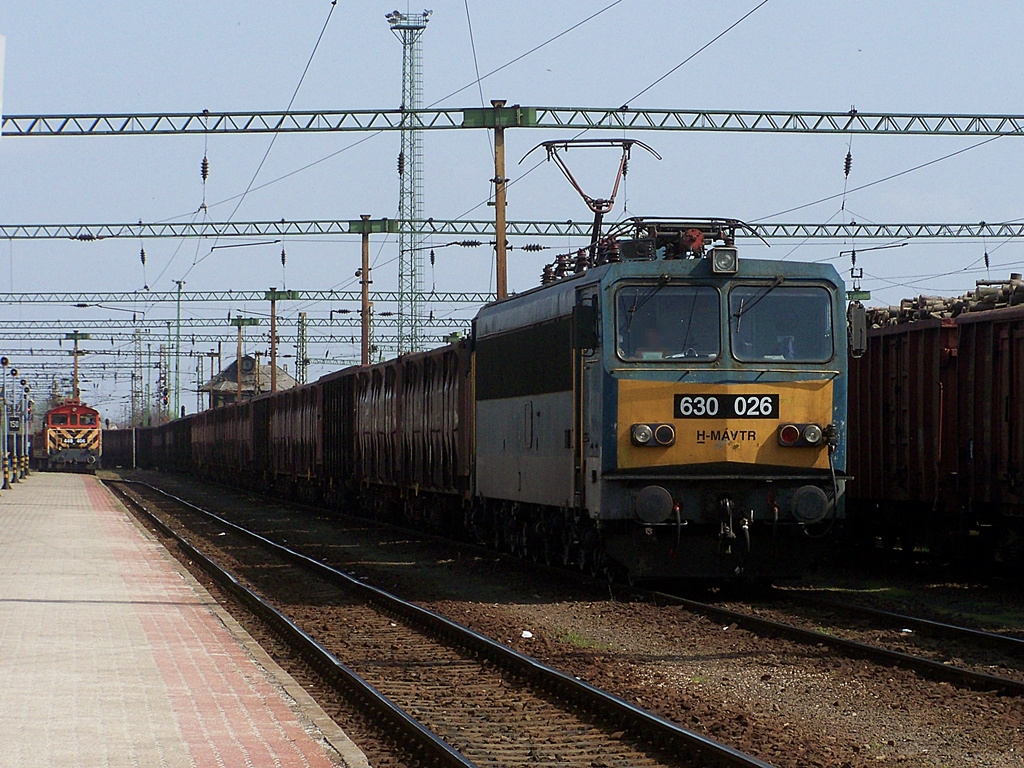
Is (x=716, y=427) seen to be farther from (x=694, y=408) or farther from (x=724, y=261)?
(x=724, y=261)

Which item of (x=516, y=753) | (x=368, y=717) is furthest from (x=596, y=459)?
(x=516, y=753)

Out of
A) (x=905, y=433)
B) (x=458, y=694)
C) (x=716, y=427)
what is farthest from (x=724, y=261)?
(x=458, y=694)

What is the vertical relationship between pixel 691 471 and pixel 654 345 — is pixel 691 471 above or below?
below

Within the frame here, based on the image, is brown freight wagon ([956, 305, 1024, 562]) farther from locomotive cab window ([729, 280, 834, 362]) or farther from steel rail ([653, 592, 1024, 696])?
steel rail ([653, 592, 1024, 696])

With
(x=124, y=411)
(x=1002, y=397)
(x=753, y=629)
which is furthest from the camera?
(x=124, y=411)

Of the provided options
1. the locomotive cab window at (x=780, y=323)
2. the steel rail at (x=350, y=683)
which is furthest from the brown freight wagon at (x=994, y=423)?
the steel rail at (x=350, y=683)

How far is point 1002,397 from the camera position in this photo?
51.3 ft

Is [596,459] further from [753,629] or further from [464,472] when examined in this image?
[464,472]

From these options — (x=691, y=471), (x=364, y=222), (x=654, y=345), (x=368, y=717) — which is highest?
(x=364, y=222)

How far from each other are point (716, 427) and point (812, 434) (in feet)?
3.18

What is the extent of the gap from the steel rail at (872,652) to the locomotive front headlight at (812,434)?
188 cm

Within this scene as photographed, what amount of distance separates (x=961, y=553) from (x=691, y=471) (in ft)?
16.4

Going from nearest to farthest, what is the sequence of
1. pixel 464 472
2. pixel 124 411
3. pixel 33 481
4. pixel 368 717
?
pixel 368 717
pixel 464 472
pixel 33 481
pixel 124 411

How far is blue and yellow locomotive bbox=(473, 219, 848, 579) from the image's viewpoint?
1416cm
